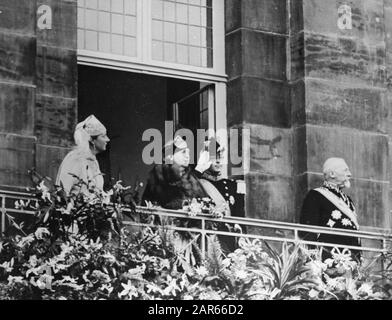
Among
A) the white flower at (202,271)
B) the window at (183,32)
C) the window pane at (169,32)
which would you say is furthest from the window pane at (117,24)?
the white flower at (202,271)

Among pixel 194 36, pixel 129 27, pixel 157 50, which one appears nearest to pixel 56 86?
pixel 129 27

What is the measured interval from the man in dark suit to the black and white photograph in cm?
2

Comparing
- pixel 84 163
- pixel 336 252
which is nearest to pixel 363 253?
pixel 336 252

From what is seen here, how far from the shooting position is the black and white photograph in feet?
54.9

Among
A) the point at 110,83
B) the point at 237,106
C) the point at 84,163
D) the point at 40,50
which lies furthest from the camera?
the point at 110,83

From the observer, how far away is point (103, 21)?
798 inches

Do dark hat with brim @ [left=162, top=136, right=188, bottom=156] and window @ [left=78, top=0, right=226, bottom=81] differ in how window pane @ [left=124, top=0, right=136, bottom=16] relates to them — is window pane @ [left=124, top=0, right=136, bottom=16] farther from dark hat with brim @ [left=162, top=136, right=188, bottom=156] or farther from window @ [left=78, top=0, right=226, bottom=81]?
dark hat with brim @ [left=162, top=136, right=188, bottom=156]

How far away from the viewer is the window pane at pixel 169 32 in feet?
67.8

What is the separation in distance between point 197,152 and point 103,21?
208cm

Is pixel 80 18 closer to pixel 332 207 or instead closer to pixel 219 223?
pixel 219 223

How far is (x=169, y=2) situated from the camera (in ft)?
68.4

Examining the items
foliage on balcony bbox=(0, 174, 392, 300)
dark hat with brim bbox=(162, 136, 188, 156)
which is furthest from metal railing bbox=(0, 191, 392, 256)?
dark hat with brim bbox=(162, 136, 188, 156)

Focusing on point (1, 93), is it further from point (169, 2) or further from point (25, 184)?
point (169, 2)
